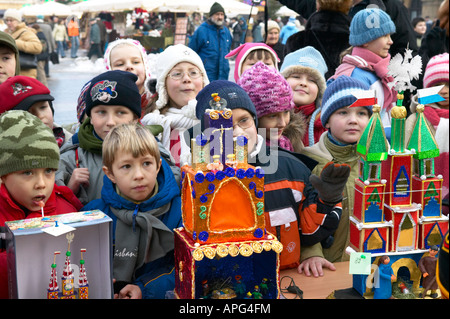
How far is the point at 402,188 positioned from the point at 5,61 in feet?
8.06

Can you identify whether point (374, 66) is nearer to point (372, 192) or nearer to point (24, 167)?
point (372, 192)

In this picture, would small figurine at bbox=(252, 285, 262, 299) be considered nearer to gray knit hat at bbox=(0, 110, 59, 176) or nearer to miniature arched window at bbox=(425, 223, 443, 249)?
miniature arched window at bbox=(425, 223, 443, 249)

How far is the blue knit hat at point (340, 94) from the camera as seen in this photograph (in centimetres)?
249

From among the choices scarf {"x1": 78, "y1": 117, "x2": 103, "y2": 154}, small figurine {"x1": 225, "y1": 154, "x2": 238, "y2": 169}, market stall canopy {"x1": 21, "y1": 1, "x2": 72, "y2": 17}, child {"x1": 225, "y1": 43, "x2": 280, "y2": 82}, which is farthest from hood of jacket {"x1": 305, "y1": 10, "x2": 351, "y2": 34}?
market stall canopy {"x1": 21, "y1": 1, "x2": 72, "y2": 17}

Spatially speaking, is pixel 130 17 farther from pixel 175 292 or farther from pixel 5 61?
pixel 175 292

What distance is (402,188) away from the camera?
1.95 m

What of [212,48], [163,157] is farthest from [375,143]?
[212,48]

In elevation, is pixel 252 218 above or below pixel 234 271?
above

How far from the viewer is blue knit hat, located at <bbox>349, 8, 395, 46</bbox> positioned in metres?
3.45

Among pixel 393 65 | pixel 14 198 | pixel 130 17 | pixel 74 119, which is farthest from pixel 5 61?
pixel 130 17

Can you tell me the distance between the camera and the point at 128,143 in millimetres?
2096

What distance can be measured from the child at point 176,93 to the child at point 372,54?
96 cm

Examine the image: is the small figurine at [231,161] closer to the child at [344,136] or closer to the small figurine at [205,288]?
the small figurine at [205,288]

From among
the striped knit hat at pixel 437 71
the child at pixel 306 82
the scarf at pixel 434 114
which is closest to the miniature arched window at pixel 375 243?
the scarf at pixel 434 114
